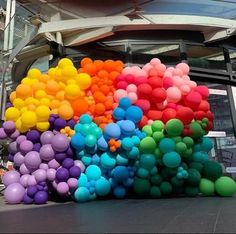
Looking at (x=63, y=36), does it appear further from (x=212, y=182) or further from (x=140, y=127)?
(x=212, y=182)

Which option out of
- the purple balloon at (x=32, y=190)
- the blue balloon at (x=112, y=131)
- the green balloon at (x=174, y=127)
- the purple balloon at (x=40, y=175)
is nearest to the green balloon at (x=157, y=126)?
the green balloon at (x=174, y=127)

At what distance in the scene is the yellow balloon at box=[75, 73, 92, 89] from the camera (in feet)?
22.8

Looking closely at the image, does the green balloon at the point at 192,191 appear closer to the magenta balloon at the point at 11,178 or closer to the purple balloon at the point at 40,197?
the purple balloon at the point at 40,197

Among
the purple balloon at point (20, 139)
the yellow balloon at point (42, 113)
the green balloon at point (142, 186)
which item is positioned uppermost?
the yellow balloon at point (42, 113)

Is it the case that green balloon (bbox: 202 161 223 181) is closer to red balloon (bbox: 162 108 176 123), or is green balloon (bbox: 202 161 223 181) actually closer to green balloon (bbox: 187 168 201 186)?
green balloon (bbox: 187 168 201 186)

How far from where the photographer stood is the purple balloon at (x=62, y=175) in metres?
6.26

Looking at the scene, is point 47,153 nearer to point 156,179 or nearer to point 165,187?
point 156,179

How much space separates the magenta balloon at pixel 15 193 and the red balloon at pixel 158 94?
2.85 meters

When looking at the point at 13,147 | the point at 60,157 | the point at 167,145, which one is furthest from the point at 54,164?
the point at 167,145

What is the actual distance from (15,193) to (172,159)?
9.14 feet

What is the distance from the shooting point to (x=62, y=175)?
20.5 ft

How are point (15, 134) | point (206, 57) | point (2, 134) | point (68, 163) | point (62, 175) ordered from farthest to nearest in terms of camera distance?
point (206, 57) < point (2, 134) < point (15, 134) < point (68, 163) < point (62, 175)

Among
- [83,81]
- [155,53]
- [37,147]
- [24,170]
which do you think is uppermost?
[155,53]

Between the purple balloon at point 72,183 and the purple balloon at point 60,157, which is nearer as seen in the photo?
the purple balloon at point 72,183
